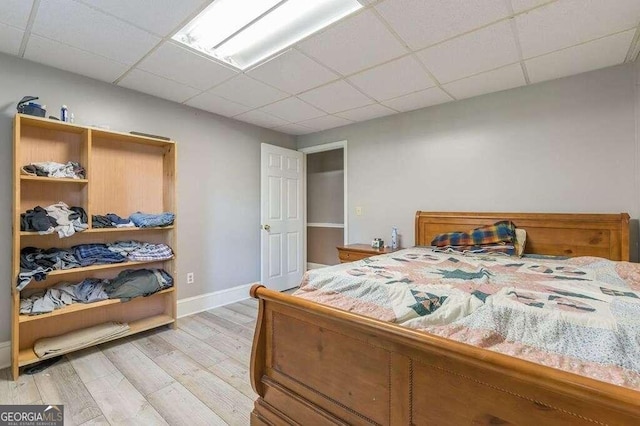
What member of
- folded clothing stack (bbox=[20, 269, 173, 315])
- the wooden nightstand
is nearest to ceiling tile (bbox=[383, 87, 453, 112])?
the wooden nightstand

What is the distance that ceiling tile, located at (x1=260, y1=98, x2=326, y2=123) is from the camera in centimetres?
319

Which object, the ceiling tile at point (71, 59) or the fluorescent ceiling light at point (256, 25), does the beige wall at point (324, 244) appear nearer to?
the fluorescent ceiling light at point (256, 25)

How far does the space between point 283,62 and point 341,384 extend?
2.25m

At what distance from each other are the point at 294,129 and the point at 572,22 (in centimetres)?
314

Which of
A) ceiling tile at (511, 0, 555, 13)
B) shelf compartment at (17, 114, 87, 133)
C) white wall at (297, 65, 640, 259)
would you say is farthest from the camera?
white wall at (297, 65, 640, 259)

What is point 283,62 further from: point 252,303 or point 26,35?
point 252,303

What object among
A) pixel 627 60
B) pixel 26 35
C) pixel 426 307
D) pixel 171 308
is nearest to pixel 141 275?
pixel 171 308

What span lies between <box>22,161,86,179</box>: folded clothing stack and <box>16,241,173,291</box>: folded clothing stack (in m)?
0.60

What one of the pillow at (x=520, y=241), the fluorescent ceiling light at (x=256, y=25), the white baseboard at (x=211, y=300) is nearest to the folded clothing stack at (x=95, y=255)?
the white baseboard at (x=211, y=300)

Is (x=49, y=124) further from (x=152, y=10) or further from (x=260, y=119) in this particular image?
(x=260, y=119)

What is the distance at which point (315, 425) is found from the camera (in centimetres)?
126

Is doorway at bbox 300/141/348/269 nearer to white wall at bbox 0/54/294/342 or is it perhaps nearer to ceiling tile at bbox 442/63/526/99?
white wall at bbox 0/54/294/342

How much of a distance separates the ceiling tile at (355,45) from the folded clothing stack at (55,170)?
6.82 ft

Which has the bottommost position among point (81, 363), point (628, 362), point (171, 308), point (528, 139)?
point (81, 363)
